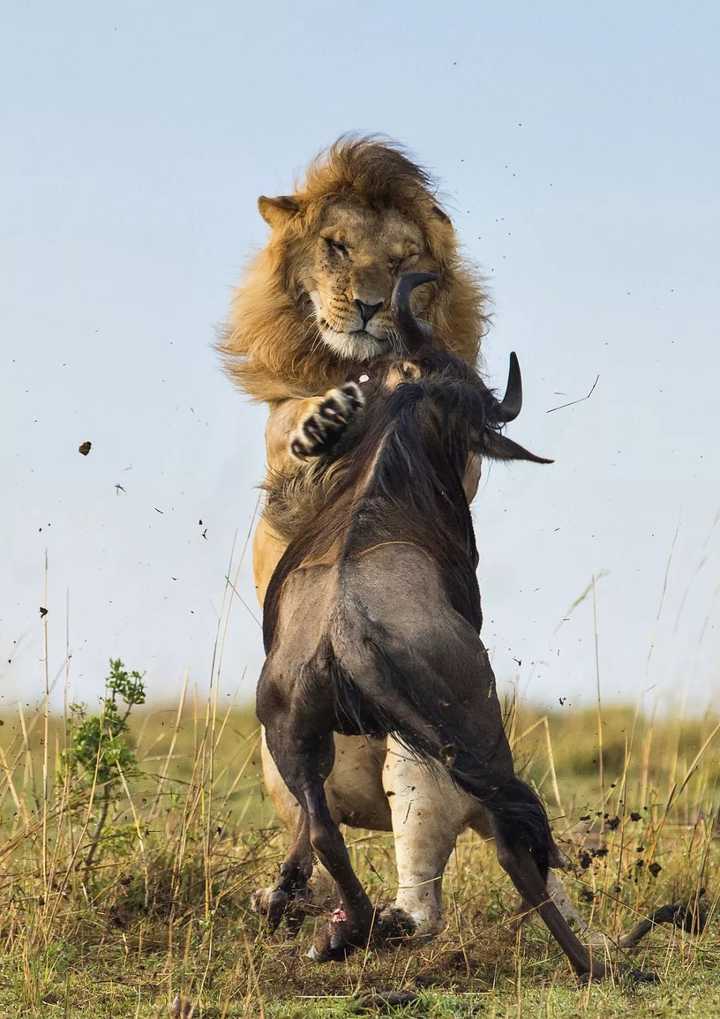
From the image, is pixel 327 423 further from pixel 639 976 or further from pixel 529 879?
pixel 639 976

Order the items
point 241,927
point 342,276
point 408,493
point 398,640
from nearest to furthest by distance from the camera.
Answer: point 398,640, point 408,493, point 241,927, point 342,276

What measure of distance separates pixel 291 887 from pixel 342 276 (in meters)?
2.69

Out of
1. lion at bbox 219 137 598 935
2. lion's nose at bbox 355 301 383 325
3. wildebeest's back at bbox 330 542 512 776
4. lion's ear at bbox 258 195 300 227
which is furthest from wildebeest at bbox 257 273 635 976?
lion's ear at bbox 258 195 300 227

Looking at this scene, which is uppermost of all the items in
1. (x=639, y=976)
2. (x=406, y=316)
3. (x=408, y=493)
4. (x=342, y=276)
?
(x=342, y=276)

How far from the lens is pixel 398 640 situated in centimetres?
440

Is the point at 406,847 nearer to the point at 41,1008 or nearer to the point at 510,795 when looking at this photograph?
the point at 510,795

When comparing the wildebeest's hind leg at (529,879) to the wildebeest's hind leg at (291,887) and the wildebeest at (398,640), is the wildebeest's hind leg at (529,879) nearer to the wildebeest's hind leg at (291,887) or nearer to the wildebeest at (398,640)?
the wildebeest at (398,640)


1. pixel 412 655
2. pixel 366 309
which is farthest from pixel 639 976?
pixel 366 309

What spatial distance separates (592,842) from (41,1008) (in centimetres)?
395

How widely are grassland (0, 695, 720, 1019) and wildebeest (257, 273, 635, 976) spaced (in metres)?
0.22

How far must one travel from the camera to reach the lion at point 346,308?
612 cm

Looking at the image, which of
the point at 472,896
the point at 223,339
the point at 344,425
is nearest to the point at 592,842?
the point at 472,896

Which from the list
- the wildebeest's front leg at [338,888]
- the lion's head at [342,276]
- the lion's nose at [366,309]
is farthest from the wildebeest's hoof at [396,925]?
the lion's nose at [366,309]

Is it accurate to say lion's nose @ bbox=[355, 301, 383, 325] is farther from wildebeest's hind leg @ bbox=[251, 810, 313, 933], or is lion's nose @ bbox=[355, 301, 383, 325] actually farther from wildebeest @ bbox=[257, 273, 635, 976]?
wildebeest's hind leg @ bbox=[251, 810, 313, 933]
